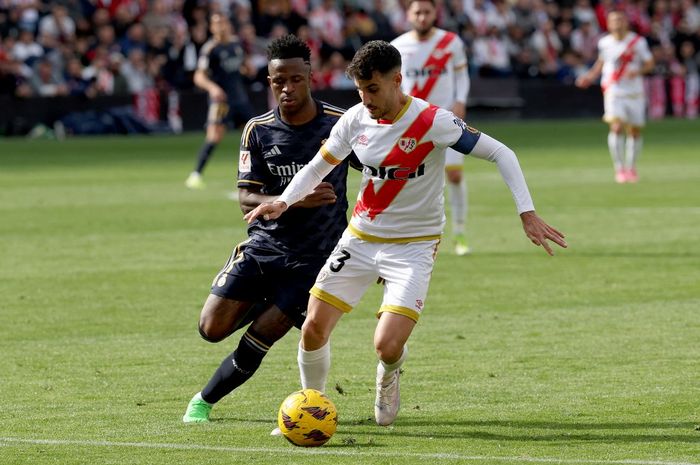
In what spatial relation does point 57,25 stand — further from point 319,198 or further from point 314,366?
point 314,366

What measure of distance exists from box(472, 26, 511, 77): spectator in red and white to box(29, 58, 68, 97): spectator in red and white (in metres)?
11.3

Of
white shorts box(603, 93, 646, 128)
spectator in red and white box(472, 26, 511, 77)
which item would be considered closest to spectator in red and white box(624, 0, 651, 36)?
spectator in red and white box(472, 26, 511, 77)

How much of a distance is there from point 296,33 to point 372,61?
2761cm

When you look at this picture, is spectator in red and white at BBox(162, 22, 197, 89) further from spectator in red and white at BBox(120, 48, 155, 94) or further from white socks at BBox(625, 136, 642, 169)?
white socks at BBox(625, 136, 642, 169)

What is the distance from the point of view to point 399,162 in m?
7.10

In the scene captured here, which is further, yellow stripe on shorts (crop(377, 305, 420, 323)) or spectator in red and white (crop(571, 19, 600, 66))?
spectator in red and white (crop(571, 19, 600, 66))

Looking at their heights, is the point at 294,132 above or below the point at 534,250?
above

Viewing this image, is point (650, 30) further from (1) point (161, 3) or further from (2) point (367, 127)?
(2) point (367, 127)

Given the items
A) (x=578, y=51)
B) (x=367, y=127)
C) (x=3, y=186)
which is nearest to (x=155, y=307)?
(x=367, y=127)

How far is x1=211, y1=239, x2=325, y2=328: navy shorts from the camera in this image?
738 cm

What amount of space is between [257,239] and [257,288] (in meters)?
0.29

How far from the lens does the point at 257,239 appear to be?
757 cm

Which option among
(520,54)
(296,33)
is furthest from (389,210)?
(520,54)

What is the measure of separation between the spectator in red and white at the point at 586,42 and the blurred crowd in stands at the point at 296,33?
0.09 ft
